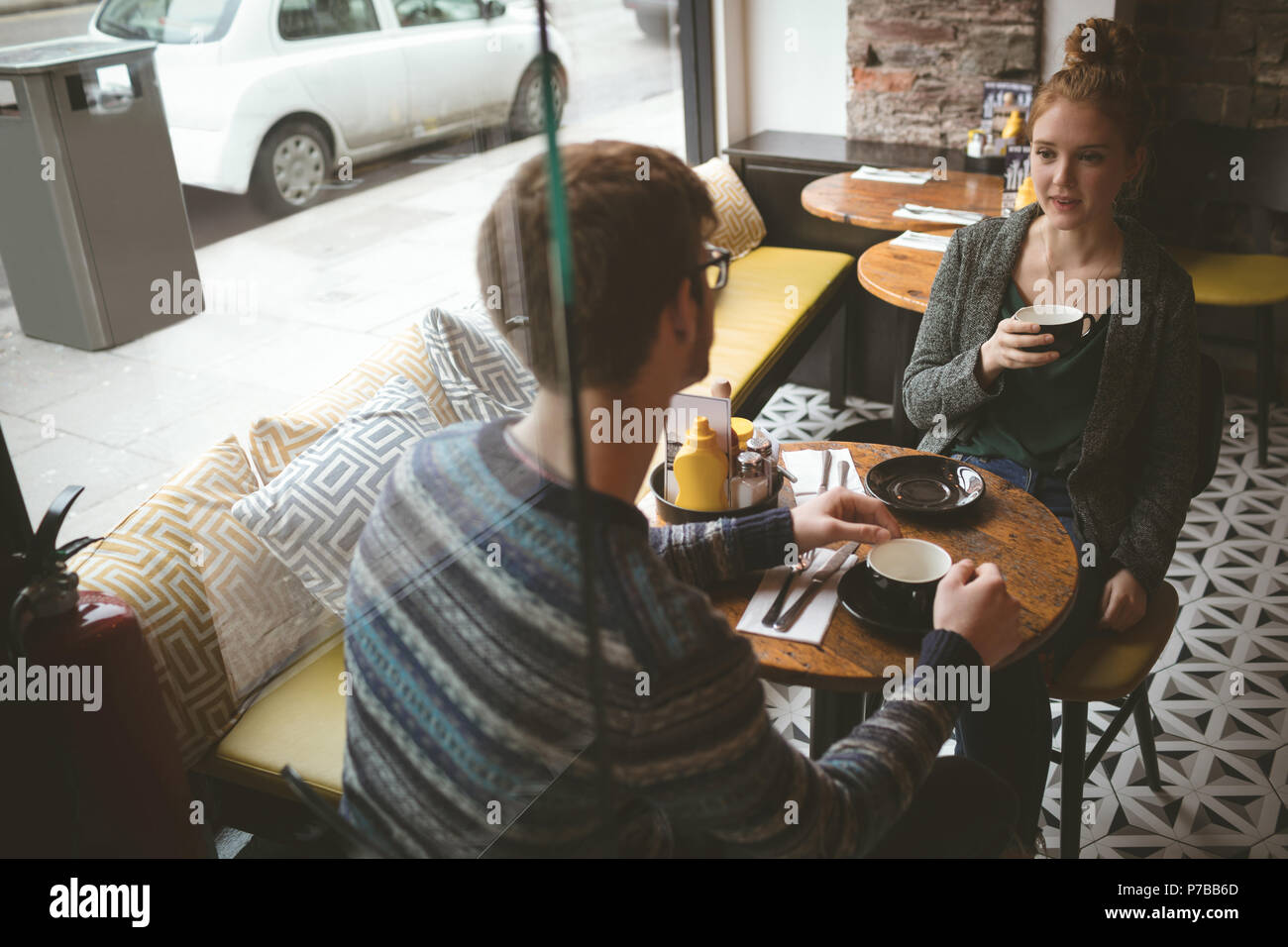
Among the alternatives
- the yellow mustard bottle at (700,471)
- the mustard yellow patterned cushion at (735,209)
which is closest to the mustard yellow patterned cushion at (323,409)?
the yellow mustard bottle at (700,471)

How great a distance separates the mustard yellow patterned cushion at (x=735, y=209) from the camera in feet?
12.6

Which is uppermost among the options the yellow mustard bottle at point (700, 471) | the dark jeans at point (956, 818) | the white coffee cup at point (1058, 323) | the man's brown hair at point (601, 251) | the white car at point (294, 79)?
the white car at point (294, 79)

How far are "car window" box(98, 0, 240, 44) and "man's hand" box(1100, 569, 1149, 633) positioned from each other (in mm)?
1523

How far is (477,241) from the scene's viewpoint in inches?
26.1

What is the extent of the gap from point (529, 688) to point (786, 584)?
83 cm

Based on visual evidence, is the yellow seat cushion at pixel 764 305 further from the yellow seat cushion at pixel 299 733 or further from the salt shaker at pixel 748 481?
the yellow seat cushion at pixel 299 733

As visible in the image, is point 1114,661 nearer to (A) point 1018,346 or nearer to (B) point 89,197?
(A) point 1018,346

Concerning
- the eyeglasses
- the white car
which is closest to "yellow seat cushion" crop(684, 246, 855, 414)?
the white car

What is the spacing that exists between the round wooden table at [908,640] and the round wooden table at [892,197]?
1610 mm

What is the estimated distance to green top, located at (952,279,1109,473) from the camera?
73.2 inches

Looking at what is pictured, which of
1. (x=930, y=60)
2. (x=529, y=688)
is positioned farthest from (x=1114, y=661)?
(x=930, y=60)

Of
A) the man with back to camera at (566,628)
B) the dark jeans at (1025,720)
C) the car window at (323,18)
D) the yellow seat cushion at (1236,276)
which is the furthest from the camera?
the yellow seat cushion at (1236,276)

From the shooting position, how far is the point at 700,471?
5.12 feet

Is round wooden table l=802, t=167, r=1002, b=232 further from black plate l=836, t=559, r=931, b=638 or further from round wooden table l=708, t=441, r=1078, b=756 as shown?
black plate l=836, t=559, r=931, b=638
